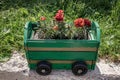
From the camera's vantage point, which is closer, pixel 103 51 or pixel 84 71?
pixel 84 71

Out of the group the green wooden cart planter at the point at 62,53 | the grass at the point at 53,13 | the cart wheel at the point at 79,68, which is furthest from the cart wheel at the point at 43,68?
the grass at the point at 53,13

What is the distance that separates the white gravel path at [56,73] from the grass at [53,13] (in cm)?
14

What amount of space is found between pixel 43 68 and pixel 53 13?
116 cm

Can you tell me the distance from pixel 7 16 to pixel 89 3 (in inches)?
46.8

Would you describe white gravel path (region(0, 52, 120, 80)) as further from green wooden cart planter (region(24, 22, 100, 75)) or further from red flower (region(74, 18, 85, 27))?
red flower (region(74, 18, 85, 27))

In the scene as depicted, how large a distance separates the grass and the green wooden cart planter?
0.39 metres

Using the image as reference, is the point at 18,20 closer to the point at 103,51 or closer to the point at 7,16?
the point at 7,16

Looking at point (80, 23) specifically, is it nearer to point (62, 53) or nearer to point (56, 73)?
point (62, 53)

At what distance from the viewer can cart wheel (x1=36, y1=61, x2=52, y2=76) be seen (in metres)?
2.42

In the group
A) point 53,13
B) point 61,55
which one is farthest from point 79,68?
point 53,13

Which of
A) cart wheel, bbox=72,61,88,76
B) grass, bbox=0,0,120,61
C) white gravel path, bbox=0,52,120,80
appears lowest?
white gravel path, bbox=0,52,120,80

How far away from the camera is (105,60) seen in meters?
2.70

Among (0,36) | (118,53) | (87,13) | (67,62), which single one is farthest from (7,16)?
(118,53)

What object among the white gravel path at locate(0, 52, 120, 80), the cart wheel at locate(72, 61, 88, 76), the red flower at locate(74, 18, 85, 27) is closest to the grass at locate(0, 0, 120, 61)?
the white gravel path at locate(0, 52, 120, 80)
